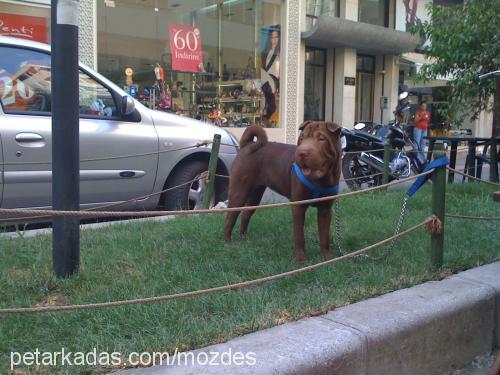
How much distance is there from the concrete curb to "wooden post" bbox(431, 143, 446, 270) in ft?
0.62

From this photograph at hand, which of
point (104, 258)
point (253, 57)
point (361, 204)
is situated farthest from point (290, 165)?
point (253, 57)

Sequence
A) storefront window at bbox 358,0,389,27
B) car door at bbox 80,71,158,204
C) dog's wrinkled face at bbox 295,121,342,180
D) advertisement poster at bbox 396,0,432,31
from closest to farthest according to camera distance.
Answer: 1. dog's wrinkled face at bbox 295,121,342,180
2. car door at bbox 80,71,158,204
3. storefront window at bbox 358,0,389,27
4. advertisement poster at bbox 396,0,432,31

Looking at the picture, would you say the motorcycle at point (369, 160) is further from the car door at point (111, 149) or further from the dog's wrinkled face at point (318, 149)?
the dog's wrinkled face at point (318, 149)

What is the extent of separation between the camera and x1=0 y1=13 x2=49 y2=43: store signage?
440 inches

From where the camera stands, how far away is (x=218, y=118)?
600 inches

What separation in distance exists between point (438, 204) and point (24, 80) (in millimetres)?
3983

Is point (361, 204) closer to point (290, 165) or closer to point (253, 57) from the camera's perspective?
point (290, 165)

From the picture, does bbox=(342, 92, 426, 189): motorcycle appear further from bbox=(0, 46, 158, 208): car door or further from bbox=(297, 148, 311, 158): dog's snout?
bbox=(297, 148, 311, 158): dog's snout

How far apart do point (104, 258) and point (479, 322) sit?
260 cm

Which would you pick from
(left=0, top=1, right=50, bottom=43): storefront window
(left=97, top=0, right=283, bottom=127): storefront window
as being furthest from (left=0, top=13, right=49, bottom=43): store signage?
(left=97, top=0, right=283, bottom=127): storefront window

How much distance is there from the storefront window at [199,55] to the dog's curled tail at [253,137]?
934 centimetres

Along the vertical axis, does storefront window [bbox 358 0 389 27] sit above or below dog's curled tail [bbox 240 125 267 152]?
above

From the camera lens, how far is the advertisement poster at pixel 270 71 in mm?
16281

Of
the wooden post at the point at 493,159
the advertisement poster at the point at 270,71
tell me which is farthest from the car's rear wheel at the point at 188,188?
the advertisement poster at the point at 270,71
